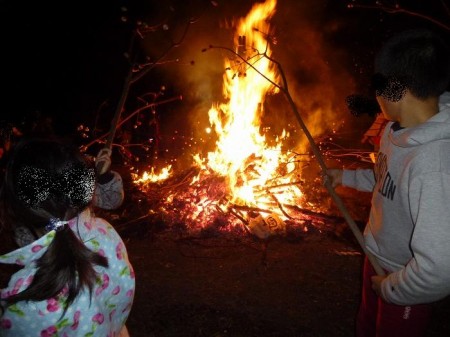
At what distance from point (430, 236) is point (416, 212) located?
0.14 m

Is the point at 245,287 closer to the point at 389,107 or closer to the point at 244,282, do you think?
the point at 244,282

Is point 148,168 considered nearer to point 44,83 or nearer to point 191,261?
point 191,261

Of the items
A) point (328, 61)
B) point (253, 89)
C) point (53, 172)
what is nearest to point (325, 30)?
point (328, 61)

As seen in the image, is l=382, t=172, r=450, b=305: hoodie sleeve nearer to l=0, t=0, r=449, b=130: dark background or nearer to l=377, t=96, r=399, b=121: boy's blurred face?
l=377, t=96, r=399, b=121: boy's blurred face

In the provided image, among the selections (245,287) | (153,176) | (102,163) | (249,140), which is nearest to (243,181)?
(249,140)

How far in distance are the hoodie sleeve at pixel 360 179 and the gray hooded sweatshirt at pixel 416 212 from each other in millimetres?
668

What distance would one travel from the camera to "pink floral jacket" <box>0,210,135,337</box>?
149 cm

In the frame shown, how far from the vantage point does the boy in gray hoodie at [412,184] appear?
5.53 feet

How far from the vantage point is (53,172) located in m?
1.50

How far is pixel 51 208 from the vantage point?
1563 millimetres

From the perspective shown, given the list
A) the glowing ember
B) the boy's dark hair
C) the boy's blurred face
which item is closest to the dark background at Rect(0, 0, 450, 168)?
the glowing ember

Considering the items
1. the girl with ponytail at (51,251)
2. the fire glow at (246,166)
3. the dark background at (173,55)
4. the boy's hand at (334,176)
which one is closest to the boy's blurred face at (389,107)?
the boy's hand at (334,176)

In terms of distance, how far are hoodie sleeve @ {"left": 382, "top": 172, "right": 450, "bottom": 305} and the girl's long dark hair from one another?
5.48ft

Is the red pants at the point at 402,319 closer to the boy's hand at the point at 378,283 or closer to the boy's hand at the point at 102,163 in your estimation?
the boy's hand at the point at 378,283
